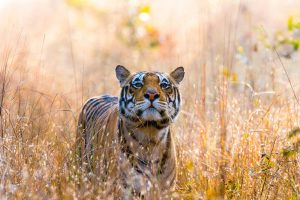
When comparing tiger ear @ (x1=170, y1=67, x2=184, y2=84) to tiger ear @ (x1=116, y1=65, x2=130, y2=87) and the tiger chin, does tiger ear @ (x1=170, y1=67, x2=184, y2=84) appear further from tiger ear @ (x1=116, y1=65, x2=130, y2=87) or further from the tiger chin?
tiger ear @ (x1=116, y1=65, x2=130, y2=87)

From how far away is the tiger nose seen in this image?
566cm

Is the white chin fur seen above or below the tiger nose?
below

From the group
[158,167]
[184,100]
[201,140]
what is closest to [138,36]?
[184,100]

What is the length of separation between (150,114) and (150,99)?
4.4 inches

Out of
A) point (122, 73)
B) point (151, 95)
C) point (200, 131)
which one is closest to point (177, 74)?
point (122, 73)

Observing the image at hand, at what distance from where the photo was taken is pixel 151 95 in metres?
5.66

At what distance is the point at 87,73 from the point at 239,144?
18.3ft

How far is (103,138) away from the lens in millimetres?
6141

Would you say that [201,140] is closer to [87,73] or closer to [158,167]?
[158,167]

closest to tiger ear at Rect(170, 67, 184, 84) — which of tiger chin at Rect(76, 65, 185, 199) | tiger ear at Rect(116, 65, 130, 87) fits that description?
tiger chin at Rect(76, 65, 185, 199)

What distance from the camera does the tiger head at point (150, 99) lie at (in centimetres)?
566

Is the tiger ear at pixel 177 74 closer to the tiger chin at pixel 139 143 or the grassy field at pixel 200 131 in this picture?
the tiger chin at pixel 139 143


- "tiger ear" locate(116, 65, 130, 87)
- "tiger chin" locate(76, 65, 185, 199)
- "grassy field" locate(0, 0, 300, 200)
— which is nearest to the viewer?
"grassy field" locate(0, 0, 300, 200)

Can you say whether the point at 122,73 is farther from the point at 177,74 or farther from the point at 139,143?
the point at 139,143
